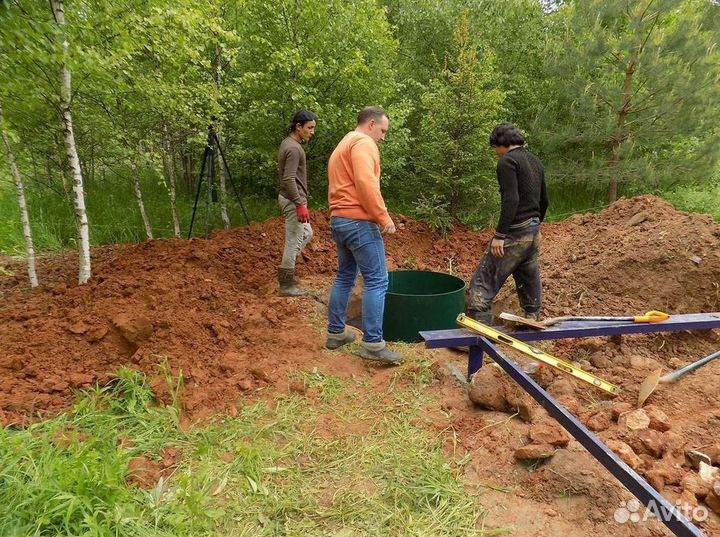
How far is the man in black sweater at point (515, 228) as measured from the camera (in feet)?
12.2

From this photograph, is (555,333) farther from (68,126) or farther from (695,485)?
(68,126)

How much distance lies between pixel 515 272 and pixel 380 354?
153 centimetres

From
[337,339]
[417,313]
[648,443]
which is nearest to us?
[648,443]

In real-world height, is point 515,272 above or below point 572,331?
above

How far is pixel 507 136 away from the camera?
3.71 meters

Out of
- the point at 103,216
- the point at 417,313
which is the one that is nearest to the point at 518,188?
the point at 417,313

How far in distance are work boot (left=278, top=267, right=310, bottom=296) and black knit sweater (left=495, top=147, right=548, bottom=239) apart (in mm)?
2310

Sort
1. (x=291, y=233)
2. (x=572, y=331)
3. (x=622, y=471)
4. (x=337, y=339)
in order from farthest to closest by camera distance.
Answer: (x=291, y=233) < (x=337, y=339) < (x=572, y=331) < (x=622, y=471)

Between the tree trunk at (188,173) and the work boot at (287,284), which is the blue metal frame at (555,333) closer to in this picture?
the work boot at (287,284)

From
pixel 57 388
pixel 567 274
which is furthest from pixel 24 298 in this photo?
pixel 567 274

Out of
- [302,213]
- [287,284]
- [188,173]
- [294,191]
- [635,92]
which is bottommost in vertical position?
[287,284]

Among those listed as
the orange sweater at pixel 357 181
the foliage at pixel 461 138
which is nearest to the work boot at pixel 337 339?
the orange sweater at pixel 357 181

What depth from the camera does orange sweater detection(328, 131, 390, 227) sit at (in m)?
3.37

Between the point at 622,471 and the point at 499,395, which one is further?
the point at 499,395
